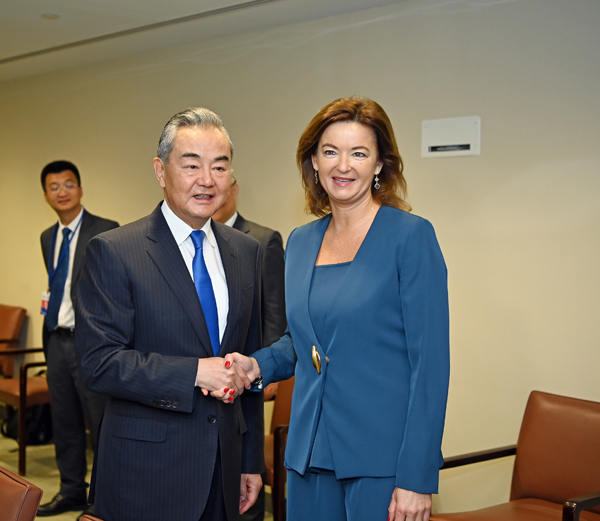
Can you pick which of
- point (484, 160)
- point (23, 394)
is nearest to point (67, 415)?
point (23, 394)

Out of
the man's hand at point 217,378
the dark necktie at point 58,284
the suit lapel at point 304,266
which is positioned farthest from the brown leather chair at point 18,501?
the dark necktie at point 58,284

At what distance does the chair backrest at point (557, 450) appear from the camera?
2871mm

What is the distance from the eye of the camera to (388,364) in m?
1.78

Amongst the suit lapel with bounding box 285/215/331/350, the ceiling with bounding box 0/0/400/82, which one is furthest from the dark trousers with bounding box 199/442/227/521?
the ceiling with bounding box 0/0/400/82

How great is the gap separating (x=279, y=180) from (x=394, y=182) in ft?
8.25

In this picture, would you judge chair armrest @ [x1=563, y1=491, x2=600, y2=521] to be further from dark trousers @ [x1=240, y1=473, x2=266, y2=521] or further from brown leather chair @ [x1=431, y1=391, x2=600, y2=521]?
dark trousers @ [x1=240, y1=473, x2=266, y2=521]

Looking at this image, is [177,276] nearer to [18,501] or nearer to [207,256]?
[207,256]

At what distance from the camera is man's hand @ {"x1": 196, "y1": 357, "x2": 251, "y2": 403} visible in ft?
6.25

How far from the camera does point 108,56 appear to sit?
17.7 feet

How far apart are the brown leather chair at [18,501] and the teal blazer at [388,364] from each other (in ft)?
2.38

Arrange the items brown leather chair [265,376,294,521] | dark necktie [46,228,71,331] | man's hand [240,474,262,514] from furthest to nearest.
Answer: dark necktie [46,228,71,331] → brown leather chair [265,376,294,521] → man's hand [240,474,262,514]

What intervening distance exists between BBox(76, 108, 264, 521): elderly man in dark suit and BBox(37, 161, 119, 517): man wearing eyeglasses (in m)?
2.16

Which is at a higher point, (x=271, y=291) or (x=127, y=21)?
(x=127, y=21)

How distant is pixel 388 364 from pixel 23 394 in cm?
384
